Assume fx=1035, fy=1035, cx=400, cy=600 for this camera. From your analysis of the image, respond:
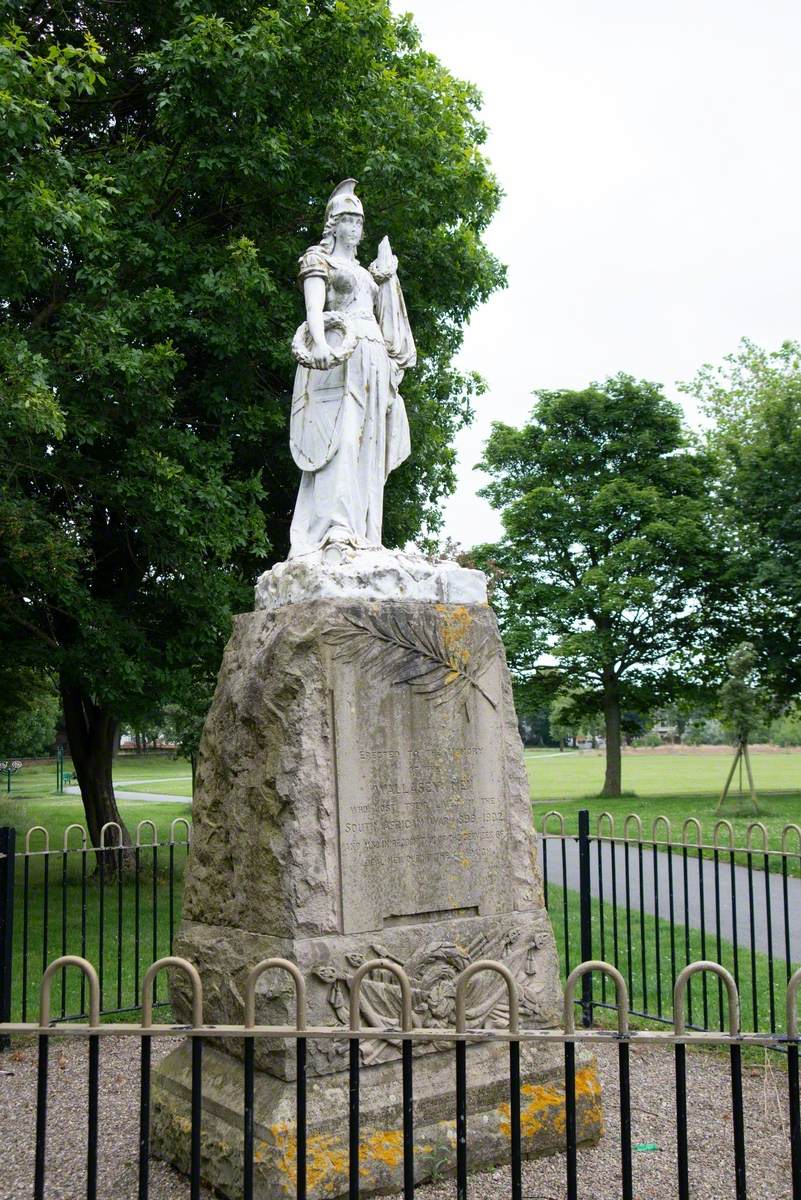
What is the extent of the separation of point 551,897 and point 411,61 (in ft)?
33.9

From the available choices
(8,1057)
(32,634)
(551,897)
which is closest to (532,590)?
(551,897)

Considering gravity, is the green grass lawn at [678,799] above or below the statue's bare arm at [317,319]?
below

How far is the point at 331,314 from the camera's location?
5480mm

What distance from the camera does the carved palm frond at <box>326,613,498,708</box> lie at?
4824mm

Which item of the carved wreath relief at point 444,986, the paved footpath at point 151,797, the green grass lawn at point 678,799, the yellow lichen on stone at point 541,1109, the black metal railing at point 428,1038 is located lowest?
the paved footpath at point 151,797

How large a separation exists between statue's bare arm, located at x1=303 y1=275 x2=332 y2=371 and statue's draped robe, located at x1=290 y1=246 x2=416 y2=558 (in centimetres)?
7

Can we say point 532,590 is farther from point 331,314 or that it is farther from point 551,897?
point 331,314

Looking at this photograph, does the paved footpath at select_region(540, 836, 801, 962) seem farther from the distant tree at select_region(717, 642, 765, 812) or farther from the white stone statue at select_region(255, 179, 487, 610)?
the distant tree at select_region(717, 642, 765, 812)

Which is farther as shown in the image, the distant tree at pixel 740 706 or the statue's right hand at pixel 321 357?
the distant tree at pixel 740 706

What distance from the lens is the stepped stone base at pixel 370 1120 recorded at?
4.30 meters

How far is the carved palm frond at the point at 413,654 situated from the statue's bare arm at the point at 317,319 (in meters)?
1.38

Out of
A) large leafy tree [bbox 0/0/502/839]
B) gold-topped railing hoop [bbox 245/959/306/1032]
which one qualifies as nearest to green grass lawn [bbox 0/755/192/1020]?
large leafy tree [bbox 0/0/502/839]

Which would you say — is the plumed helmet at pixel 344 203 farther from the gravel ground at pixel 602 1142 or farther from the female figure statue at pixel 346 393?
the gravel ground at pixel 602 1142

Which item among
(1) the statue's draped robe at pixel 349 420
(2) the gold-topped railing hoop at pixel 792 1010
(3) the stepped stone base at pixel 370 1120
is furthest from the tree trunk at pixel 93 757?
(2) the gold-topped railing hoop at pixel 792 1010
